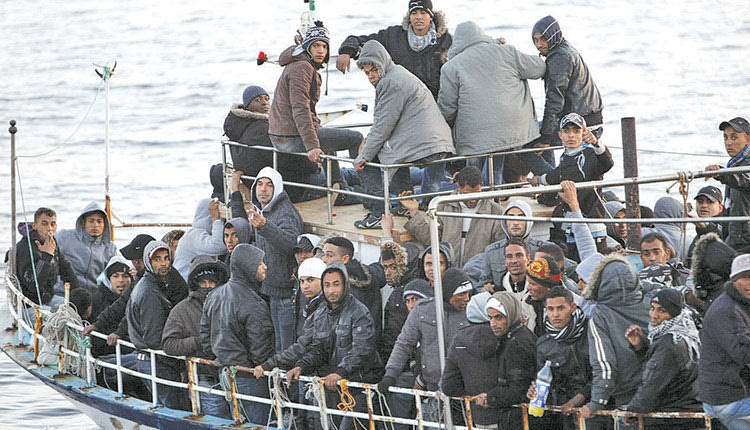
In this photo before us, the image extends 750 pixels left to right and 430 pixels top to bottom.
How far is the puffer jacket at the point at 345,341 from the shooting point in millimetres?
10555

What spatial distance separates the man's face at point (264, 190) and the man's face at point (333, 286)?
6.78 ft

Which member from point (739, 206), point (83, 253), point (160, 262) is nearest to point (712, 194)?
point (739, 206)

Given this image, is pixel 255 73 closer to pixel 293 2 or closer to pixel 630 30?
pixel 293 2

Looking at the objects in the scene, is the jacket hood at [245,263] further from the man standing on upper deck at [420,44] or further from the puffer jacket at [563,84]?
the puffer jacket at [563,84]

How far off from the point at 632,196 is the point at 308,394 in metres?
3.61

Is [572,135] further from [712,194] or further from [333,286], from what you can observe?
[333,286]

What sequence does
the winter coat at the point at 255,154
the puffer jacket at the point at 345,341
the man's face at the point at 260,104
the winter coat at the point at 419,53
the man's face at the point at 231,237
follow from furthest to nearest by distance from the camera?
the man's face at the point at 260,104, the winter coat at the point at 255,154, the winter coat at the point at 419,53, the man's face at the point at 231,237, the puffer jacket at the point at 345,341

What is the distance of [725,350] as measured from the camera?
28.0 ft

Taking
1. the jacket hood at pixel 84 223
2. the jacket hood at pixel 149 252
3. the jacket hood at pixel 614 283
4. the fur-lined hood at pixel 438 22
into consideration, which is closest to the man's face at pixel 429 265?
the jacket hood at pixel 614 283

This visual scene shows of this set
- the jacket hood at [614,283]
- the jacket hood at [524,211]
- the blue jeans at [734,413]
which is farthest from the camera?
the jacket hood at [524,211]

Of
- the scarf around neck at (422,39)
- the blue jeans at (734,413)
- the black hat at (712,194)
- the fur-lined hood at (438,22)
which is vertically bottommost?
the blue jeans at (734,413)

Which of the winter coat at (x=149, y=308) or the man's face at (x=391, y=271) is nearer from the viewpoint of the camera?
the man's face at (x=391, y=271)

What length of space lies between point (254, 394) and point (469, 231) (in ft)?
7.91

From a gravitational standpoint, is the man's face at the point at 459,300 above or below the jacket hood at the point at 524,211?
below
